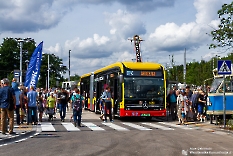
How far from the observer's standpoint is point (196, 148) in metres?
12.3

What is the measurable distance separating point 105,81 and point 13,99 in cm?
1345

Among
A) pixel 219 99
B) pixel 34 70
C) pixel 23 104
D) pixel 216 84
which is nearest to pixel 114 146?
pixel 23 104

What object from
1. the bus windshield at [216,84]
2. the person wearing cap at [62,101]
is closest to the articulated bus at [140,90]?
the person wearing cap at [62,101]

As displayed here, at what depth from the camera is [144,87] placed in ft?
80.0

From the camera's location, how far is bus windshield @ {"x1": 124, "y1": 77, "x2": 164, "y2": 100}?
79.4 feet

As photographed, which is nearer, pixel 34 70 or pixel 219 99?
pixel 219 99

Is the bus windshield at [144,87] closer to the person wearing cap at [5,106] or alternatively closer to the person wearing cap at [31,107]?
the person wearing cap at [31,107]

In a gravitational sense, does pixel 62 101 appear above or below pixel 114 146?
above

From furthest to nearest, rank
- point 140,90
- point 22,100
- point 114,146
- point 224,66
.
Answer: point 140,90, point 22,100, point 224,66, point 114,146

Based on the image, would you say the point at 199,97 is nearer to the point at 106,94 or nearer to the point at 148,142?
the point at 106,94

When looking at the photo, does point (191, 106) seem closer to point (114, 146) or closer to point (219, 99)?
point (219, 99)

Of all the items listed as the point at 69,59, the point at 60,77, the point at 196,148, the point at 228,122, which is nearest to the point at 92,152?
the point at 196,148

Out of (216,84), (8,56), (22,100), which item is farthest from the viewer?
(8,56)

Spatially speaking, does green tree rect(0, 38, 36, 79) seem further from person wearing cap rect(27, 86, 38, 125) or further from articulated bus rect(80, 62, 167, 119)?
person wearing cap rect(27, 86, 38, 125)
